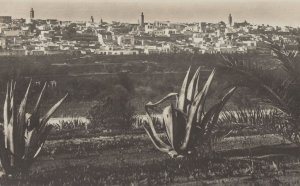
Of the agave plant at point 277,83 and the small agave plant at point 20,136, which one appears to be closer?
the agave plant at point 277,83

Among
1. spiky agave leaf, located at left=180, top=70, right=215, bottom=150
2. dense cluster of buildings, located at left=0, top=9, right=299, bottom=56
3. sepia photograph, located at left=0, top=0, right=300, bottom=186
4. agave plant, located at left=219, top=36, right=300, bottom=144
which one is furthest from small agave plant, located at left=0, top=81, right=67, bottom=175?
dense cluster of buildings, located at left=0, top=9, right=299, bottom=56

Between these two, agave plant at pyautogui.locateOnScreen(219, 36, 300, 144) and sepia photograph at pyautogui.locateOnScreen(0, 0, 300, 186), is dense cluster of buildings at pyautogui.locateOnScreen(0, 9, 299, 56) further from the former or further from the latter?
agave plant at pyautogui.locateOnScreen(219, 36, 300, 144)

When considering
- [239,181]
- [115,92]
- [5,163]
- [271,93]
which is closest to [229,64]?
[271,93]

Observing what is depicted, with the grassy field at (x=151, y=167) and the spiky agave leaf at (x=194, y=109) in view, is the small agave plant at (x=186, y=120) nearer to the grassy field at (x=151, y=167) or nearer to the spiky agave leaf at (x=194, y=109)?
the spiky agave leaf at (x=194, y=109)

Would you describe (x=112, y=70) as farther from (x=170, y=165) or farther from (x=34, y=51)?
(x=170, y=165)

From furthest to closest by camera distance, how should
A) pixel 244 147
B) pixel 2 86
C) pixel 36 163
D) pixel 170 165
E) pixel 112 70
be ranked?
pixel 112 70 < pixel 2 86 < pixel 244 147 < pixel 36 163 < pixel 170 165

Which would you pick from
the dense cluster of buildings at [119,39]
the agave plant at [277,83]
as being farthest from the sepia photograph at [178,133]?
the dense cluster of buildings at [119,39]

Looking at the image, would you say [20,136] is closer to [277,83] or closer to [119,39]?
[277,83]

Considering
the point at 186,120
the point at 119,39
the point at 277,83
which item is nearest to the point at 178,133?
the point at 186,120
